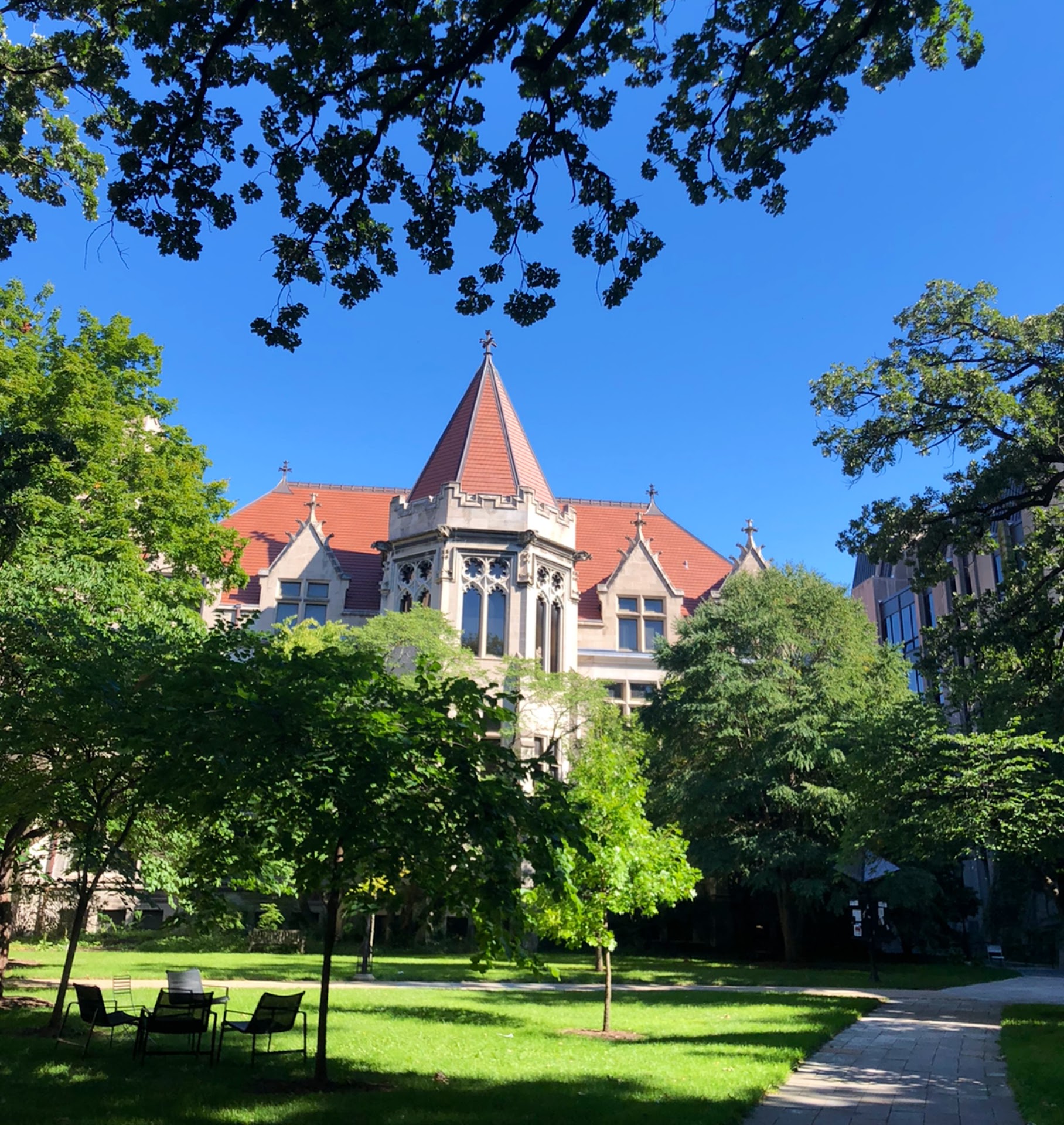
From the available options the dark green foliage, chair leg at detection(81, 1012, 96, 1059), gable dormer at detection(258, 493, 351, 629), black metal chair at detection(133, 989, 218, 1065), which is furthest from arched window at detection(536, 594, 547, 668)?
the dark green foliage

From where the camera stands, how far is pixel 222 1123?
8234mm

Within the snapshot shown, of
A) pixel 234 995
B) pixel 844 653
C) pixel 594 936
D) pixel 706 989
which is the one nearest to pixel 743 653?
pixel 844 653

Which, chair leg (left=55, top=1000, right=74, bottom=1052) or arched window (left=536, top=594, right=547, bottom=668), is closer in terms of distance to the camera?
chair leg (left=55, top=1000, right=74, bottom=1052)

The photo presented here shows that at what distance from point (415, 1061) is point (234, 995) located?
24.9 ft

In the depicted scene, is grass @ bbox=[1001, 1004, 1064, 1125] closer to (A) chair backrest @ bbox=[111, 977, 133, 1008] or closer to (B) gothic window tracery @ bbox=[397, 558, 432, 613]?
(A) chair backrest @ bbox=[111, 977, 133, 1008]

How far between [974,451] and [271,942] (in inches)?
990

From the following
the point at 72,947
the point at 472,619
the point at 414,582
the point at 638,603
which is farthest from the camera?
the point at 638,603

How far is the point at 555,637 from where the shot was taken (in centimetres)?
3803

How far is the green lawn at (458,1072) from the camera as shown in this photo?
28.2ft

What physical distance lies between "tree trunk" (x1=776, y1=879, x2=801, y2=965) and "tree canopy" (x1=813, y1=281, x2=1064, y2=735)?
50.0 ft

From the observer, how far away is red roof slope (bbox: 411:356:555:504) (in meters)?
39.0

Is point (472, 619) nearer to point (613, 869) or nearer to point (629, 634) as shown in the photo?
point (629, 634)

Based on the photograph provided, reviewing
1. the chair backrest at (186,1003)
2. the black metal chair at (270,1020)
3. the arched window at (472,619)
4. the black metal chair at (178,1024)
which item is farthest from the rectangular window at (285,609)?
the black metal chair at (270,1020)

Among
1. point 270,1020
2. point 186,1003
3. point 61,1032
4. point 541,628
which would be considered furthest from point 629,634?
point 270,1020
